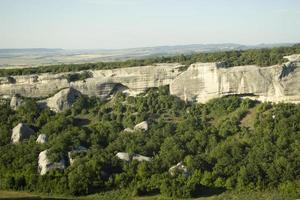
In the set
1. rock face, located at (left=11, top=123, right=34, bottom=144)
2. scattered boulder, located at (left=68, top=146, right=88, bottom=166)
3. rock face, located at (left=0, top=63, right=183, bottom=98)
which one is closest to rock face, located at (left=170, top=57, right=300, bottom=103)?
rock face, located at (left=0, top=63, right=183, bottom=98)

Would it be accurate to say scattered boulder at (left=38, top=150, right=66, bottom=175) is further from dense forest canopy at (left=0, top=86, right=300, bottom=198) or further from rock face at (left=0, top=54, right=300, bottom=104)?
rock face at (left=0, top=54, right=300, bottom=104)

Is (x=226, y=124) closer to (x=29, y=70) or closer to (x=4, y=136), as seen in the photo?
(x=4, y=136)

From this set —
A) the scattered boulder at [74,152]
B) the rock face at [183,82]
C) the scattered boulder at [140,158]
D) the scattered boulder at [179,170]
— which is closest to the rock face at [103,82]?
the rock face at [183,82]

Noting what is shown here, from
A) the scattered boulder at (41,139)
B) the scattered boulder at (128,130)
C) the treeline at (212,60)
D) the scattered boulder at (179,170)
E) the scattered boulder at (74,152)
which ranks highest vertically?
the treeline at (212,60)

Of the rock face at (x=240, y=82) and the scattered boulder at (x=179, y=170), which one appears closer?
the scattered boulder at (x=179, y=170)

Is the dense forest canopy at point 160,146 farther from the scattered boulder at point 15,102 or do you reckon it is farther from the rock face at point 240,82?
the rock face at point 240,82

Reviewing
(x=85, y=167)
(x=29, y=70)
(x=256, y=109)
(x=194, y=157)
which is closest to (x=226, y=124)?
(x=256, y=109)
